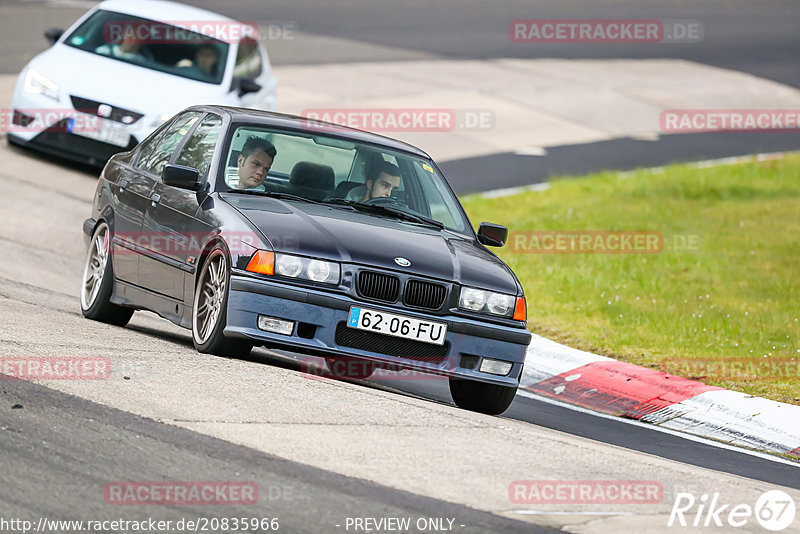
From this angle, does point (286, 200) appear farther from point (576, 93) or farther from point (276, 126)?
point (576, 93)

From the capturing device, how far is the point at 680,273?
14250mm

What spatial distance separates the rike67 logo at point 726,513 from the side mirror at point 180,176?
380 centimetres

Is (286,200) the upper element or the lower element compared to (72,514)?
upper

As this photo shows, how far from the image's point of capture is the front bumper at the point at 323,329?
7.88 metres

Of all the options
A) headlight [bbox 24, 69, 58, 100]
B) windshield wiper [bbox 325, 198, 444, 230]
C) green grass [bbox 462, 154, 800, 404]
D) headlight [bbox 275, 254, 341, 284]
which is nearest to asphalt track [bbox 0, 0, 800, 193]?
green grass [bbox 462, 154, 800, 404]

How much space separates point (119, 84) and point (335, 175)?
7670 millimetres

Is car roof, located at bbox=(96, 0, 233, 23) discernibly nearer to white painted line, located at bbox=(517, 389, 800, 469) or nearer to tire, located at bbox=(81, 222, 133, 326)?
tire, located at bbox=(81, 222, 133, 326)

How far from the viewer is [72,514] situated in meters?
5.29

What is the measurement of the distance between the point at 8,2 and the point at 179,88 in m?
15.4

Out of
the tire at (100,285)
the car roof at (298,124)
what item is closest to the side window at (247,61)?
the tire at (100,285)

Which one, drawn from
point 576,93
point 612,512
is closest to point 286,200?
point 612,512

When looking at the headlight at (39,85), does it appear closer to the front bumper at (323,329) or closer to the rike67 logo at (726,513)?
the front bumper at (323,329)

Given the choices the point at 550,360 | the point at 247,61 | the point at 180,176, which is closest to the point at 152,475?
the point at 180,176

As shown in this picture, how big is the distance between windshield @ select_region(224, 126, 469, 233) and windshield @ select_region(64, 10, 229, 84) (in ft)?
25.9
